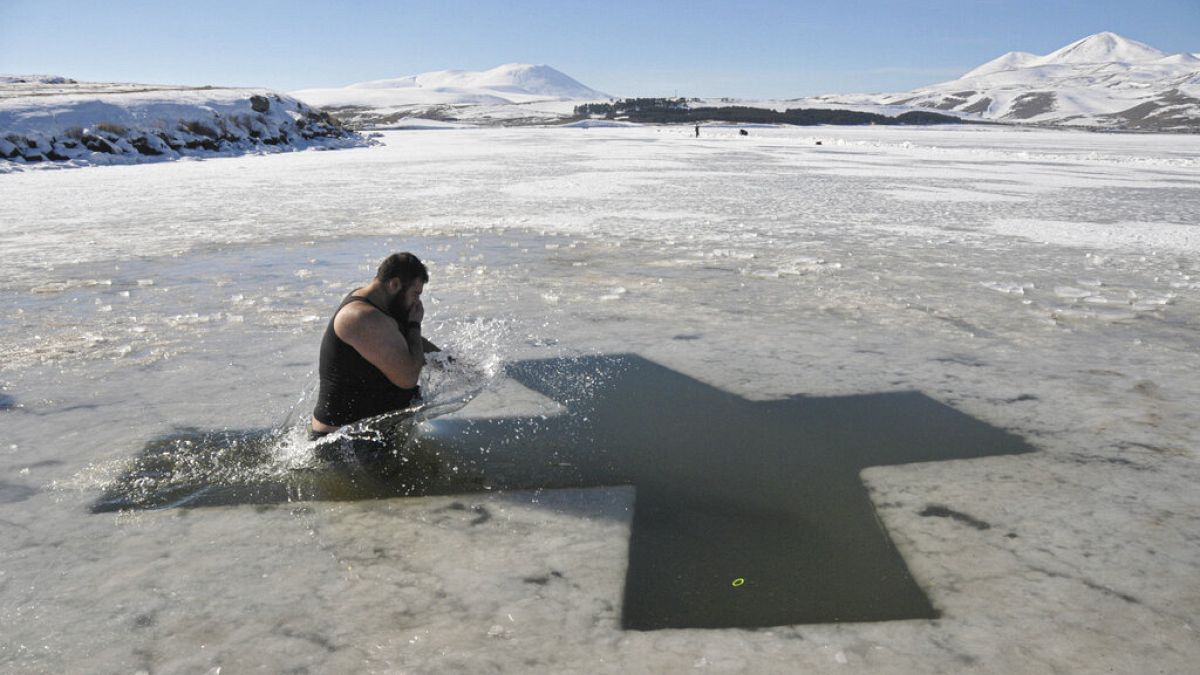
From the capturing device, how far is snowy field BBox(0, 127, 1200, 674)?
6.32 ft

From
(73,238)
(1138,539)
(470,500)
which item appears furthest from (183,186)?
(1138,539)

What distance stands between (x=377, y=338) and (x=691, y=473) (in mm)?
1374

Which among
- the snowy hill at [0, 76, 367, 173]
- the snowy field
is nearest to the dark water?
the snowy field

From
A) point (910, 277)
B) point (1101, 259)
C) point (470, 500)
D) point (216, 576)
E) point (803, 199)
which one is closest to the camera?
point (216, 576)

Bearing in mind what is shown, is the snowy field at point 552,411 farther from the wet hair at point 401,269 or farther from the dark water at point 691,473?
the wet hair at point 401,269

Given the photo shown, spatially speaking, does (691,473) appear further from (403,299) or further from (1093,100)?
(1093,100)

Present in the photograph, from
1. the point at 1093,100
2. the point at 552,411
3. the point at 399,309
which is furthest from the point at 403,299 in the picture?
the point at 1093,100

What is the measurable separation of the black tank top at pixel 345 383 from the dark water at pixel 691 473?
14 centimetres

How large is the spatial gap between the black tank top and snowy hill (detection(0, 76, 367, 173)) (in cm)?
2042

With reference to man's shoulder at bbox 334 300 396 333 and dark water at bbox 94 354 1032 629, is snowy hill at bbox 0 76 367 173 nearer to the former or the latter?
man's shoulder at bbox 334 300 396 333

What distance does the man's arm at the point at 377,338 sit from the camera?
312cm

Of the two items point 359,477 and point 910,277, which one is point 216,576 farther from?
point 910,277

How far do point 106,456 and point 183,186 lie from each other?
13629 millimetres

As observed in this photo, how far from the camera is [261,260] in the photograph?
718cm
